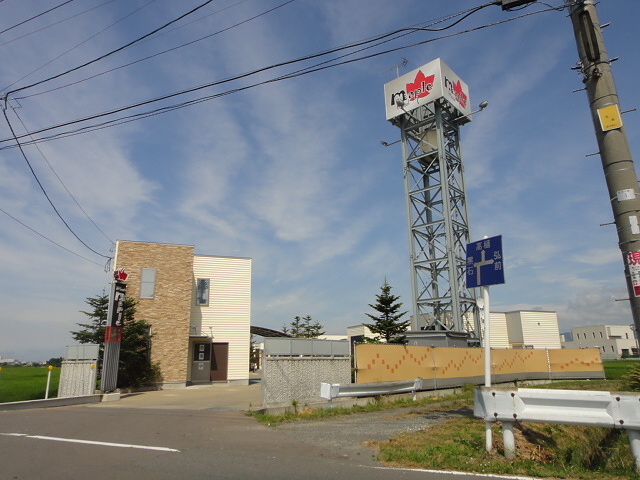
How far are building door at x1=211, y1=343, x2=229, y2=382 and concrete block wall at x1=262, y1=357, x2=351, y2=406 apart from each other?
45.7 feet

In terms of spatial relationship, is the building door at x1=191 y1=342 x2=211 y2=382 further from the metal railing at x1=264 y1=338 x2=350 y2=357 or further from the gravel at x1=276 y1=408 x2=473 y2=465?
the gravel at x1=276 y1=408 x2=473 y2=465

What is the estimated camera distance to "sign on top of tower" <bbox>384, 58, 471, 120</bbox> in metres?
27.2

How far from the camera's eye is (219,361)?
2500cm

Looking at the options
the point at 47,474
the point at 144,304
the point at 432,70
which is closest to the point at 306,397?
the point at 47,474

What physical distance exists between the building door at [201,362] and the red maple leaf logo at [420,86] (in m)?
19.9

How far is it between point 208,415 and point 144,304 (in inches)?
493

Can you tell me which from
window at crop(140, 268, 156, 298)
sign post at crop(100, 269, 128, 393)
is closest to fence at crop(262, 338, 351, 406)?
sign post at crop(100, 269, 128, 393)

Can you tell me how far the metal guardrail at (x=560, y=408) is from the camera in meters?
5.04

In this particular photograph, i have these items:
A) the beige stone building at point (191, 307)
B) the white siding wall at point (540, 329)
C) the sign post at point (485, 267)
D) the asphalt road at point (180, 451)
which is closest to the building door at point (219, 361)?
the beige stone building at point (191, 307)

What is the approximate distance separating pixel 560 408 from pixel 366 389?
7.29 metres

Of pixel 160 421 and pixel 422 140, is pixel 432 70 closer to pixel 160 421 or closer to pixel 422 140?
pixel 422 140

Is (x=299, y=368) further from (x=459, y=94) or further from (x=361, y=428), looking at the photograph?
(x=459, y=94)

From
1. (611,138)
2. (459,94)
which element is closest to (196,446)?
(611,138)

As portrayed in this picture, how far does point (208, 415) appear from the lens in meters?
11.3
